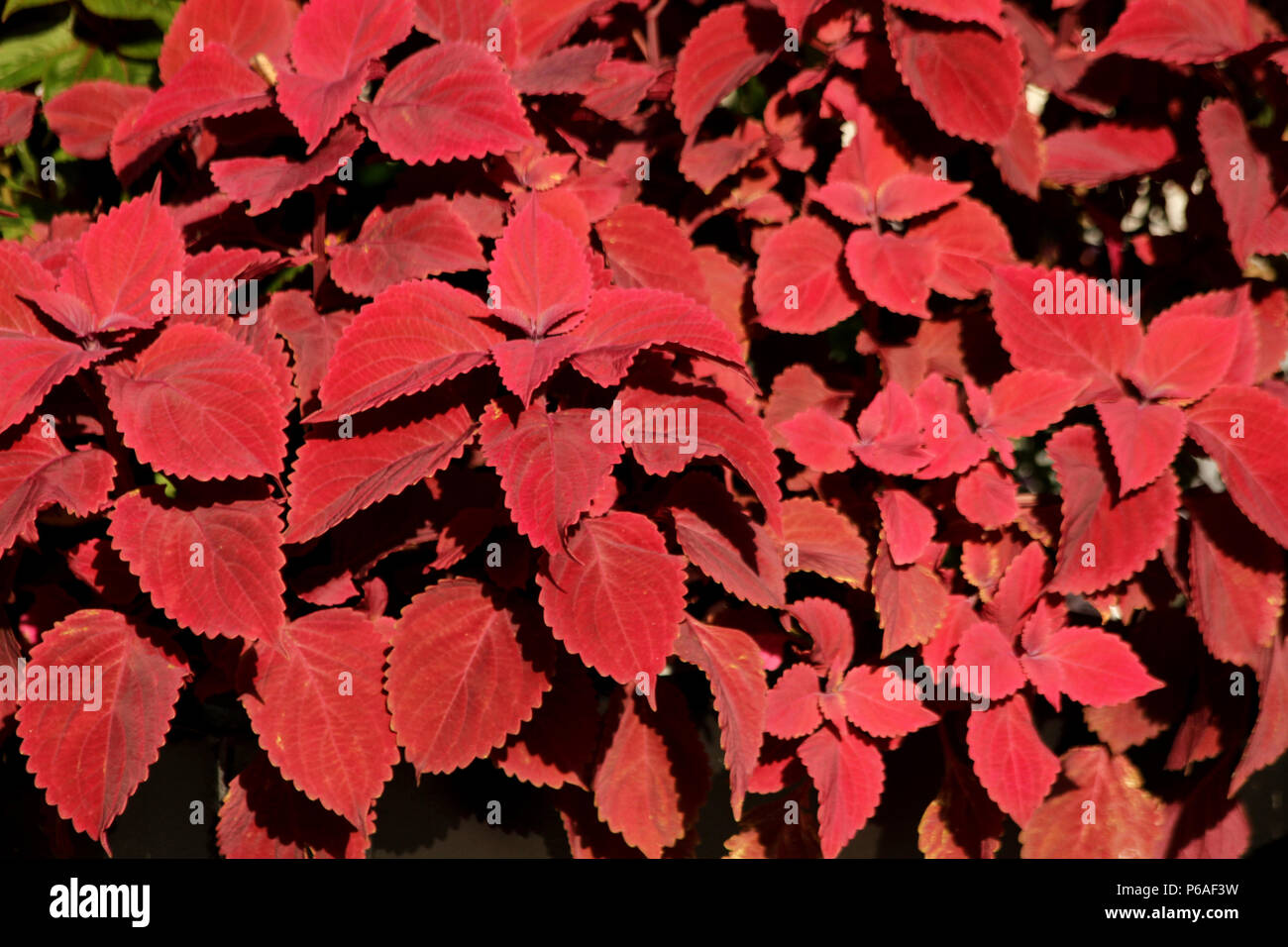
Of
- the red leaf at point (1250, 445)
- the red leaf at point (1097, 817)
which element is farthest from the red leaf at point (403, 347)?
the red leaf at point (1097, 817)

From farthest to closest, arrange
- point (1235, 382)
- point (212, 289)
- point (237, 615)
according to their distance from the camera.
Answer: point (1235, 382) < point (212, 289) < point (237, 615)

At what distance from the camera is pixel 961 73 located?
149cm

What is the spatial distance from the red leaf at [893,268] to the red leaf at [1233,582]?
43cm

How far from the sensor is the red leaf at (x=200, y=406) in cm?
116

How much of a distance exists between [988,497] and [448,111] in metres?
0.79

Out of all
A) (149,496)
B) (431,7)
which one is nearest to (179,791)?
(149,496)

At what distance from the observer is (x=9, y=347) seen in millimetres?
1197

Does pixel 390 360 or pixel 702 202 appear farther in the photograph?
pixel 702 202

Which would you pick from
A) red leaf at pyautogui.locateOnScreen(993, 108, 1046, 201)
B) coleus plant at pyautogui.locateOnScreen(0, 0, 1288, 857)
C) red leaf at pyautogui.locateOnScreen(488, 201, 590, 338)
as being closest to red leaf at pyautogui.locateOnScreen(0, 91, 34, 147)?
coleus plant at pyautogui.locateOnScreen(0, 0, 1288, 857)

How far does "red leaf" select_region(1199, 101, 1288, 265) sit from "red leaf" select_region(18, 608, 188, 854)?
1.33 metres

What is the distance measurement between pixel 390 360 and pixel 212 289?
0.83ft

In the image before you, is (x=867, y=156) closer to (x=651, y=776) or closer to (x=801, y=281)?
(x=801, y=281)

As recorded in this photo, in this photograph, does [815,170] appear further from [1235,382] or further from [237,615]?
[237,615]
